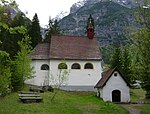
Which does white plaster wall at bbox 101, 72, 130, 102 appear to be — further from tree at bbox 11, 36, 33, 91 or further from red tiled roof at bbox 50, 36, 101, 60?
tree at bbox 11, 36, 33, 91

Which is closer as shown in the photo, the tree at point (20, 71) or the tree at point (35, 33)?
the tree at point (20, 71)

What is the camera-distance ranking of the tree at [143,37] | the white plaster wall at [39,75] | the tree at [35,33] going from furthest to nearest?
the tree at [35,33] → the white plaster wall at [39,75] → the tree at [143,37]

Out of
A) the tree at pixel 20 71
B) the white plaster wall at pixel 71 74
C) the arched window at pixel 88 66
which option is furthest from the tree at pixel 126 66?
the tree at pixel 20 71

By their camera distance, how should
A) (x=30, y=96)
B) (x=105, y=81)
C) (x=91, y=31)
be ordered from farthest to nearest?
(x=91, y=31)
(x=105, y=81)
(x=30, y=96)

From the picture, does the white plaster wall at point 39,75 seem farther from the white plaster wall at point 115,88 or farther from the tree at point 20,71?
the white plaster wall at point 115,88

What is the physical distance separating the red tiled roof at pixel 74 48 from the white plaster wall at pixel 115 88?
724 cm

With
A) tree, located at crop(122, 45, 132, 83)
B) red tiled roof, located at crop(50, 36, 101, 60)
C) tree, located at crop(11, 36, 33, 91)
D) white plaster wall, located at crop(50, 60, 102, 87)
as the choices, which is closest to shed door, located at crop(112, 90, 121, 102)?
white plaster wall, located at crop(50, 60, 102, 87)

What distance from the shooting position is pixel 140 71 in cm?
2202

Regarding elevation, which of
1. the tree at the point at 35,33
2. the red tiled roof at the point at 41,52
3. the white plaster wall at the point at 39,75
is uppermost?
the tree at the point at 35,33

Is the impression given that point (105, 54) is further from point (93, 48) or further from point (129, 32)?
point (129, 32)

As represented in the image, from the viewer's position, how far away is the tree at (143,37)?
68.2 ft

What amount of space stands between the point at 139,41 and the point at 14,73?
58.5 feet

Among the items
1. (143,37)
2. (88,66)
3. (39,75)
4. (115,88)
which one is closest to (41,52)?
(39,75)

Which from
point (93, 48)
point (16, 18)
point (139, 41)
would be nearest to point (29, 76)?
point (93, 48)
